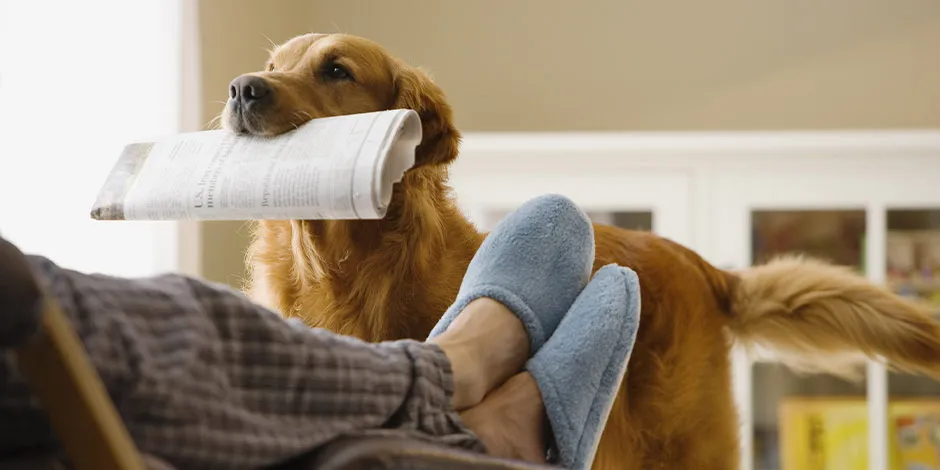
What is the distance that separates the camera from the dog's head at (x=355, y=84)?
4.00ft

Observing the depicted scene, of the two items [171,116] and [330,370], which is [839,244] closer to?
[171,116]

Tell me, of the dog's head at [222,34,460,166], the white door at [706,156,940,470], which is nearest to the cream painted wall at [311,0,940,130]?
the white door at [706,156,940,470]

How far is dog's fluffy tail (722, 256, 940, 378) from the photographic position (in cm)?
142

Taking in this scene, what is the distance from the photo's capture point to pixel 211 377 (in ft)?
1.83

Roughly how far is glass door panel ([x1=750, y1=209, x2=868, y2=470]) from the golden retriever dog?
77cm

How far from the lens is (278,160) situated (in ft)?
3.41

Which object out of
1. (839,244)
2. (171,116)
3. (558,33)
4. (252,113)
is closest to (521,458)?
(252,113)

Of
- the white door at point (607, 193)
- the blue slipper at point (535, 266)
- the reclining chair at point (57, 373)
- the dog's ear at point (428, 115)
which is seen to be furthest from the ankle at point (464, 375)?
the white door at point (607, 193)

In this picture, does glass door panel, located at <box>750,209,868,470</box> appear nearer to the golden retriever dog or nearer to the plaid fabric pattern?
the golden retriever dog

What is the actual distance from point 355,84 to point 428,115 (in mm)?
106

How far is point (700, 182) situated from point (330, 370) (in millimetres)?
1811

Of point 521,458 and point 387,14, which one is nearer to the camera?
point 521,458

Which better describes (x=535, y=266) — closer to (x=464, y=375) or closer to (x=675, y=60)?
(x=464, y=375)

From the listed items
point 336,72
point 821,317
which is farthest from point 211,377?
point 821,317
